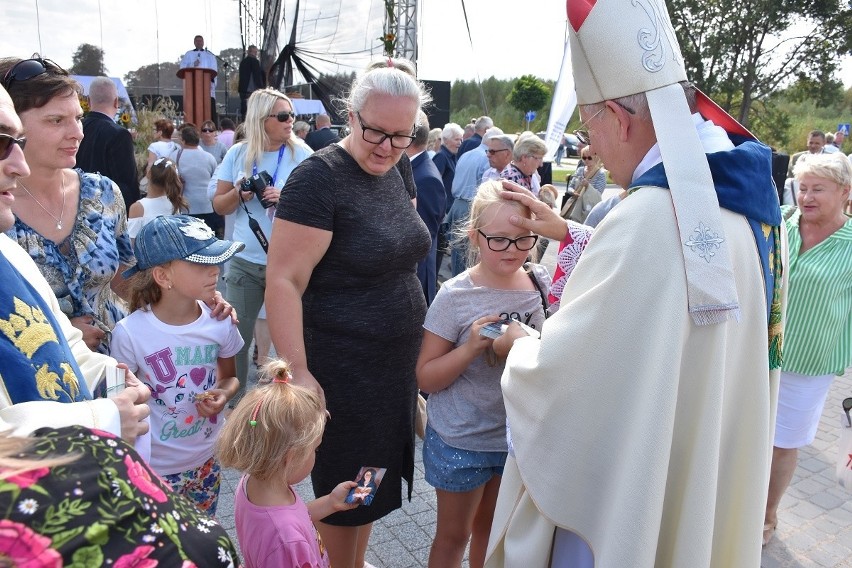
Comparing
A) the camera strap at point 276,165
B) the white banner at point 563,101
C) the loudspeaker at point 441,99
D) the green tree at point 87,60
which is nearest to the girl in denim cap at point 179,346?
the camera strap at point 276,165

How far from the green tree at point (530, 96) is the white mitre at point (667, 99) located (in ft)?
132

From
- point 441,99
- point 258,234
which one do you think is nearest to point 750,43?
point 441,99

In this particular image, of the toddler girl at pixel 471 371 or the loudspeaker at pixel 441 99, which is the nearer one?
the toddler girl at pixel 471 371

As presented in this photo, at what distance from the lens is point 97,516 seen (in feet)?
2.63

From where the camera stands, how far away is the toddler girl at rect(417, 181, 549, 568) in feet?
7.66

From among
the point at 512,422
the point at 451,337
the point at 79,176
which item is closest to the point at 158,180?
the point at 79,176

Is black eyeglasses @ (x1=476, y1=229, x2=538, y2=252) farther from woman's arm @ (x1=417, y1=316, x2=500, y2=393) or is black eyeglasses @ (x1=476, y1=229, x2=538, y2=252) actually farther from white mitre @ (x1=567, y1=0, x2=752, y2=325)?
white mitre @ (x1=567, y1=0, x2=752, y2=325)

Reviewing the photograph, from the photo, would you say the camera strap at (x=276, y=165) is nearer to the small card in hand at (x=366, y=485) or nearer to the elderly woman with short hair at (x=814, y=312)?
the small card in hand at (x=366, y=485)

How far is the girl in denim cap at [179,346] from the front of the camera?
2.36 meters

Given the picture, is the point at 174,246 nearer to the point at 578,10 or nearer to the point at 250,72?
the point at 578,10

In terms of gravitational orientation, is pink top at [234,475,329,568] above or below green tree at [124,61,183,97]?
below

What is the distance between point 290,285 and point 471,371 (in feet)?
2.38

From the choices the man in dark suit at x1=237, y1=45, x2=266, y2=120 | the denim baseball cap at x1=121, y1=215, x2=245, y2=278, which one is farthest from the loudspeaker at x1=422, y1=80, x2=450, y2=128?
the denim baseball cap at x1=121, y1=215, x2=245, y2=278

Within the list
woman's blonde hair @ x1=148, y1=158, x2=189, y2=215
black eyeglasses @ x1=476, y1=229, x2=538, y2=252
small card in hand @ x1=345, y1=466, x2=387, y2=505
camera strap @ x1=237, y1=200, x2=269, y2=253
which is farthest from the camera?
woman's blonde hair @ x1=148, y1=158, x2=189, y2=215
